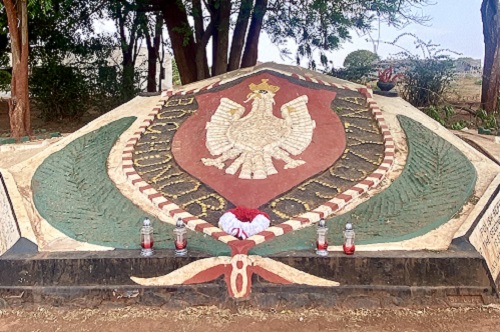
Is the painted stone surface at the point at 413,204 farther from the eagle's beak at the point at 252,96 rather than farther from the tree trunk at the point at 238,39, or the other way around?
the tree trunk at the point at 238,39

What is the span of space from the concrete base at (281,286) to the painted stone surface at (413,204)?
190 mm

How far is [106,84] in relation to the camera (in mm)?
11398

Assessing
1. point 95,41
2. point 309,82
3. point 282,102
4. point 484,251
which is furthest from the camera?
point 95,41

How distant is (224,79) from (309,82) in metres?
0.85

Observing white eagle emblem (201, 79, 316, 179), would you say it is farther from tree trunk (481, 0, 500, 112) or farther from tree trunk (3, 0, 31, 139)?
tree trunk (481, 0, 500, 112)

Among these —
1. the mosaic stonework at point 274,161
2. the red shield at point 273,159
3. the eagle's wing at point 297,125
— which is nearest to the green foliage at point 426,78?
the mosaic stonework at point 274,161

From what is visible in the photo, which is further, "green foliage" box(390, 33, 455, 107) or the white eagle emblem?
"green foliage" box(390, 33, 455, 107)

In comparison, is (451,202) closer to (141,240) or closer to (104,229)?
(141,240)

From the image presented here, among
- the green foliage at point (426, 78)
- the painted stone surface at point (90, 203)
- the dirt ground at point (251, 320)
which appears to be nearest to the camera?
the dirt ground at point (251, 320)

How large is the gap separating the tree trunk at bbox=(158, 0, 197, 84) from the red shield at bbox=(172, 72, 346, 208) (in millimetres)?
4055

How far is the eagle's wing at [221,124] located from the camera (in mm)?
4125

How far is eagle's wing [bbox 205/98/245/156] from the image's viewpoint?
13.5ft

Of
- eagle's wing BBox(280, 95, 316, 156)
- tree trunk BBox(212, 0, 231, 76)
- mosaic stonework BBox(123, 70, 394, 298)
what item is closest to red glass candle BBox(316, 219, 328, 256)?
mosaic stonework BBox(123, 70, 394, 298)

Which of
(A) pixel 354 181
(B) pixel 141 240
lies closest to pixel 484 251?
(A) pixel 354 181
